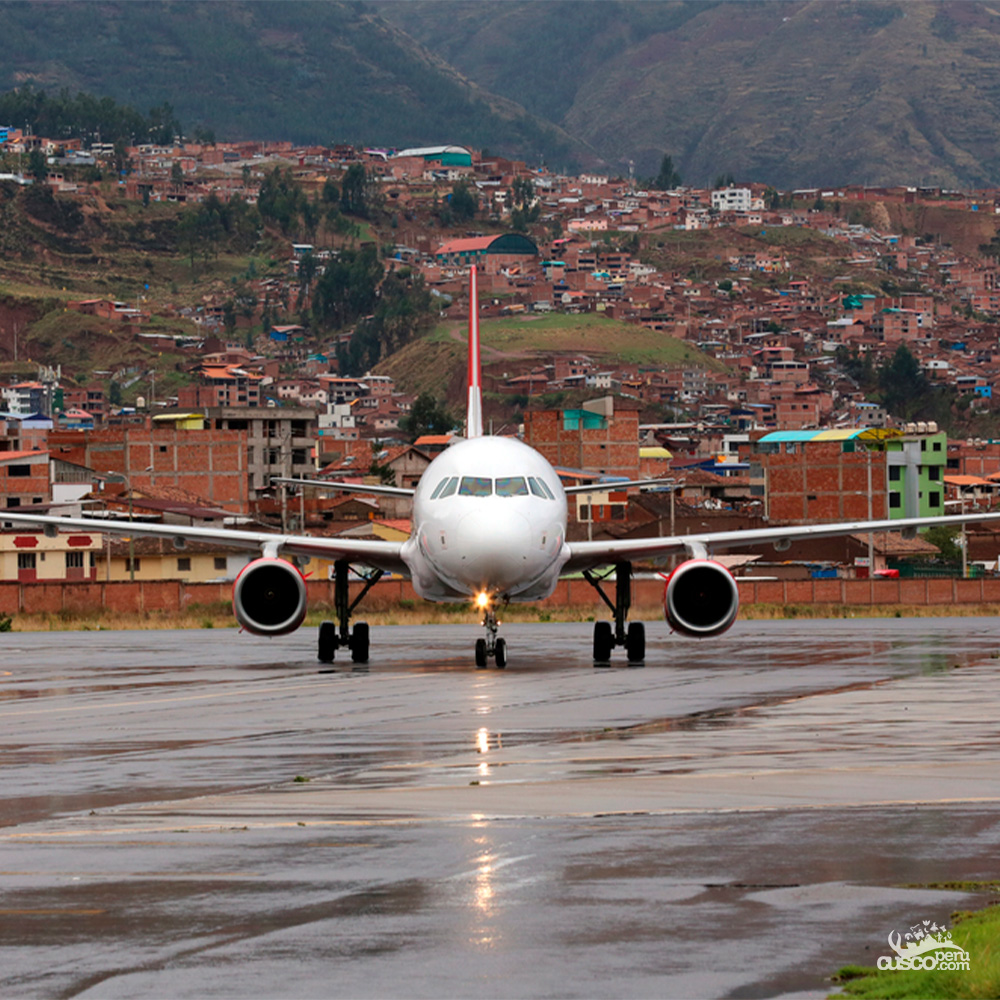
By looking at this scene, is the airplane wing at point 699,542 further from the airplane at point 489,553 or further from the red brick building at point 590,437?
the red brick building at point 590,437

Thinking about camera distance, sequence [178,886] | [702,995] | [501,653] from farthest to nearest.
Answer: [501,653], [178,886], [702,995]

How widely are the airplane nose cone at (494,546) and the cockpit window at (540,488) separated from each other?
43.6 inches

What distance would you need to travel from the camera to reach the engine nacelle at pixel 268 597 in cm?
3094

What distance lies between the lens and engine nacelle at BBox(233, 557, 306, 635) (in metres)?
30.9

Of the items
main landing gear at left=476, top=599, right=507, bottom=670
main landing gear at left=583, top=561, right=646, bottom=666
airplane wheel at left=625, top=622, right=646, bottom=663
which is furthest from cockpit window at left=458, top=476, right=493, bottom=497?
airplane wheel at left=625, top=622, right=646, bottom=663

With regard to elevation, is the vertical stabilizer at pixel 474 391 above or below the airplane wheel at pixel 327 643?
above

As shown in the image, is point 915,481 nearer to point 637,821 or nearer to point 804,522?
point 804,522

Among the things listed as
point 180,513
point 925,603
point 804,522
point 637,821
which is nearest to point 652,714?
point 637,821

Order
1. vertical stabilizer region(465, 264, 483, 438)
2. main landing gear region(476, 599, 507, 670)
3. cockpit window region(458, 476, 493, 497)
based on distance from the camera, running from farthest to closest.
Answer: vertical stabilizer region(465, 264, 483, 438), main landing gear region(476, 599, 507, 670), cockpit window region(458, 476, 493, 497)

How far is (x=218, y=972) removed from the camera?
25.4 feet

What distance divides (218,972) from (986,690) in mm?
17329

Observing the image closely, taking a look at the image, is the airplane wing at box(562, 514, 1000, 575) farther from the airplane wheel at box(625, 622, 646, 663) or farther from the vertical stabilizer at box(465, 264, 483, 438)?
the vertical stabilizer at box(465, 264, 483, 438)

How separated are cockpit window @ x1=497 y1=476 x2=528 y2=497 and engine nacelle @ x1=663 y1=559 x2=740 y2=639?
3021 millimetres

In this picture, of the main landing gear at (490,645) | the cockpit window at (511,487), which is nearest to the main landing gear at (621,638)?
the main landing gear at (490,645)
